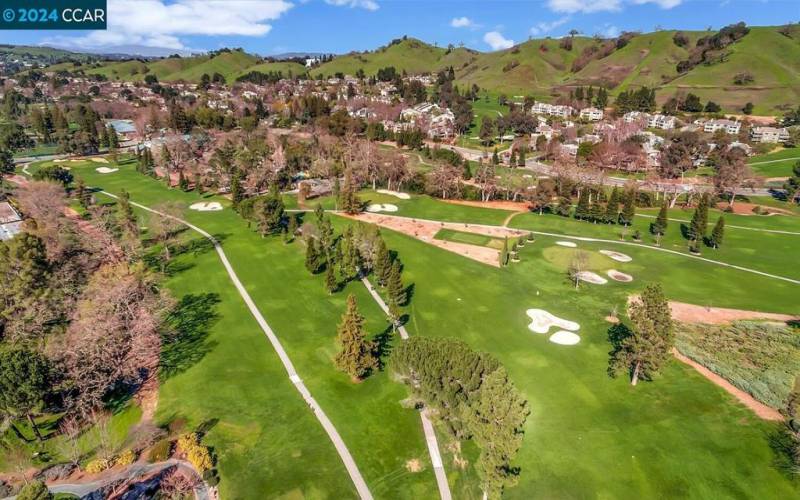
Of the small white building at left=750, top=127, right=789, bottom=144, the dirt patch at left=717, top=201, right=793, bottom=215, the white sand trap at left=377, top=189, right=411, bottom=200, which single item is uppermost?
the small white building at left=750, top=127, right=789, bottom=144

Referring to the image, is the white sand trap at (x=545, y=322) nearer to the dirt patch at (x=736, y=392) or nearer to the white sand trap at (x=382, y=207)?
the dirt patch at (x=736, y=392)

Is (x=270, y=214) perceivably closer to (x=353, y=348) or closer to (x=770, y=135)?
(x=353, y=348)

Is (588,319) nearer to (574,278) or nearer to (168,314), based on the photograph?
(574,278)

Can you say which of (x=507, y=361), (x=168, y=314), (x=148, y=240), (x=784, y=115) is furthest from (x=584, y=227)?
(x=784, y=115)

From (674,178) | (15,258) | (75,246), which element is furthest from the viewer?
(674,178)

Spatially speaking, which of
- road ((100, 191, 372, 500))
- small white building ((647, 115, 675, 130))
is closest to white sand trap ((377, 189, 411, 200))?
road ((100, 191, 372, 500))

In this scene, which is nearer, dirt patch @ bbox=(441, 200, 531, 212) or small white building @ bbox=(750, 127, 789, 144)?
dirt patch @ bbox=(441, 200, 531, 212)

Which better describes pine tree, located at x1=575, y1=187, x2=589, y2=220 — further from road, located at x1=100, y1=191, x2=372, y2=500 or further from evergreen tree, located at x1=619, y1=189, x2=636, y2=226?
road, located at x1=100, y1=191, x2=372, y2=500
